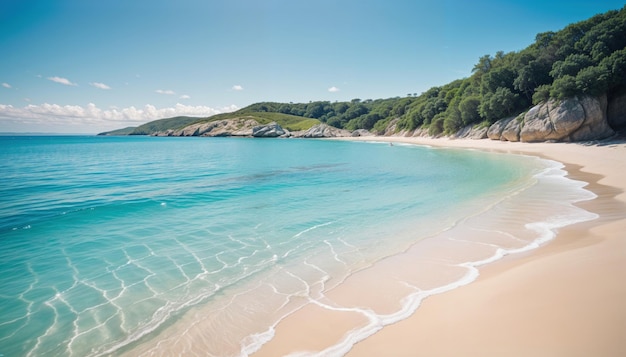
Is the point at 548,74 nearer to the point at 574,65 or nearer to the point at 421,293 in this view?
the point at 574,65

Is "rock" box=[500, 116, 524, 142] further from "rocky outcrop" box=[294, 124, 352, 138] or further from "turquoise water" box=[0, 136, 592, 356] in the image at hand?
"rocky outcrop" box=[294, 124, 352, 138]

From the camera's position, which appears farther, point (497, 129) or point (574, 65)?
point (497, 129)

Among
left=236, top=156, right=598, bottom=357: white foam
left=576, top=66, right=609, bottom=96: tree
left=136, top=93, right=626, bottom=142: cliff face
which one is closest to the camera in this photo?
left=236, top=156, right=598, bottom=357: white foam

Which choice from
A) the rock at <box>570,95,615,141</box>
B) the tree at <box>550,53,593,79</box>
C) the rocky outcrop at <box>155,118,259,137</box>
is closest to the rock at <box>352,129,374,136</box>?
the rocky outcrop at <box>155,118,259,137</box>

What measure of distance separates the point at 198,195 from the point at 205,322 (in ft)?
45.6

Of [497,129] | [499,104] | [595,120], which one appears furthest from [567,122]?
[499,104]

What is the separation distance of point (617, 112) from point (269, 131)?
431 feet

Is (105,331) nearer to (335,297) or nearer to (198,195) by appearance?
(335,297)

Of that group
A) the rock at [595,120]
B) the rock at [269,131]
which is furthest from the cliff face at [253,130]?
the rock at [595,120]

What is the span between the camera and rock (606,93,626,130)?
41094 millimetres

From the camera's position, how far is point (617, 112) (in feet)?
137

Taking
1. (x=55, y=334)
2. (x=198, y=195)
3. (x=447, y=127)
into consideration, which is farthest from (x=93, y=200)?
(x=447, y=127)

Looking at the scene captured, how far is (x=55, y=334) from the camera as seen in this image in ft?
18.3

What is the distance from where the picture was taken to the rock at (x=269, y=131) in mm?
151875
